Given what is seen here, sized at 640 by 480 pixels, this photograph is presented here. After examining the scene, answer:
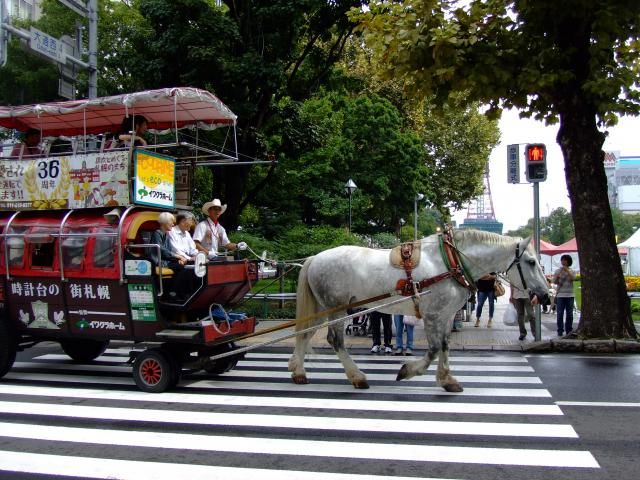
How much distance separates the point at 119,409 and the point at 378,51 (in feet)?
25.0

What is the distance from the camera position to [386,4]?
10.9 meters

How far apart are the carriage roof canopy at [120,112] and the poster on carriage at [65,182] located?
2.31ft

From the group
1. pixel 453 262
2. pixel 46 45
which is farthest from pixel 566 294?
pixel 46 45

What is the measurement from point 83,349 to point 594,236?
929 cm

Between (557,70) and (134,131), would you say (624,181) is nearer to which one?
(557,70)

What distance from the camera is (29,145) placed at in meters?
9.29

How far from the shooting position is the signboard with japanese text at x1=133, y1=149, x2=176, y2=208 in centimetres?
763

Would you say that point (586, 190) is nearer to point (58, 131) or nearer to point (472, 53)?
point (472, 53)

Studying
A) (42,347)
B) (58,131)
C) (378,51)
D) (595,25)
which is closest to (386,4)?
(378,51)

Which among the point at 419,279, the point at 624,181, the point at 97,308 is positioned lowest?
the point at 97,308

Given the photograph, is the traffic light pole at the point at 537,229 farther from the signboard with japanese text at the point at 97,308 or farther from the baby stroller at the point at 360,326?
the signboard with japanese text at the point at 97,308

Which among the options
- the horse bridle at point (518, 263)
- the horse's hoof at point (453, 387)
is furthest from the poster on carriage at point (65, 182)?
the horse bridle at point (518, 263)

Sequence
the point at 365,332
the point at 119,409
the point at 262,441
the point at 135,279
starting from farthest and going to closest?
the point at 365,332 < the point at 135,279 < the point at 119,409 < the point at 262,441

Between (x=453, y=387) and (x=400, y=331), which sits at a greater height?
(x=400, y=331)
